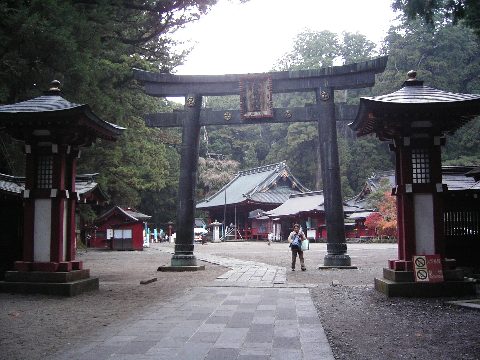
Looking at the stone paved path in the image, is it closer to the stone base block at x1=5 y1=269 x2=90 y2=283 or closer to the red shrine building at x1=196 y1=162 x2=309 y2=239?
the stone base block at x1=5 y1=269 x2=90 y2=283

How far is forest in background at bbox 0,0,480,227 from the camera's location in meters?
13.5

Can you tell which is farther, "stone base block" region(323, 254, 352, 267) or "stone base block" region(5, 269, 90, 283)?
"stone base block" region(323, 254, 352, 267)

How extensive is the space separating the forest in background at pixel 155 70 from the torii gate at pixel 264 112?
281 centimetres

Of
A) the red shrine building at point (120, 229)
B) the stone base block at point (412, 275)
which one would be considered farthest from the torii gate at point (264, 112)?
the red shrine building at point (120, 229)

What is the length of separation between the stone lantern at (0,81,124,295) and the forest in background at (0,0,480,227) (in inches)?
123

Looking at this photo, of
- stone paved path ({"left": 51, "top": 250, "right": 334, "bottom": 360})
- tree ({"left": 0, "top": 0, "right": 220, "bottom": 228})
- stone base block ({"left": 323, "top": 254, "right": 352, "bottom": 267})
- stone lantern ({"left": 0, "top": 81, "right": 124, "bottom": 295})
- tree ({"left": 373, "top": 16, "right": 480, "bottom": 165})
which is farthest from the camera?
tree ({"left": 373, "top": 16, "right": 480, "bottom": 165})

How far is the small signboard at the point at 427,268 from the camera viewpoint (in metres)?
8.99

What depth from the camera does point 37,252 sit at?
10508 mm

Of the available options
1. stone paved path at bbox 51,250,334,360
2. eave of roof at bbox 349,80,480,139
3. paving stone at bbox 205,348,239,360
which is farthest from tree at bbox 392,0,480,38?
paving stone at bbox 205,348,239,360

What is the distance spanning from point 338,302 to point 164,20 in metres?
15.7

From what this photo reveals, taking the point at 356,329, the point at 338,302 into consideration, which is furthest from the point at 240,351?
the point at 338,302

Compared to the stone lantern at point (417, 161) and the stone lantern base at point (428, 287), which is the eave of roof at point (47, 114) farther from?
Answer: the stone lantern base at point (428, 287)

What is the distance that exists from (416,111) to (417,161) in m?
1.11

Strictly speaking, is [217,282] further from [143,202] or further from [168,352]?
[143,202]
